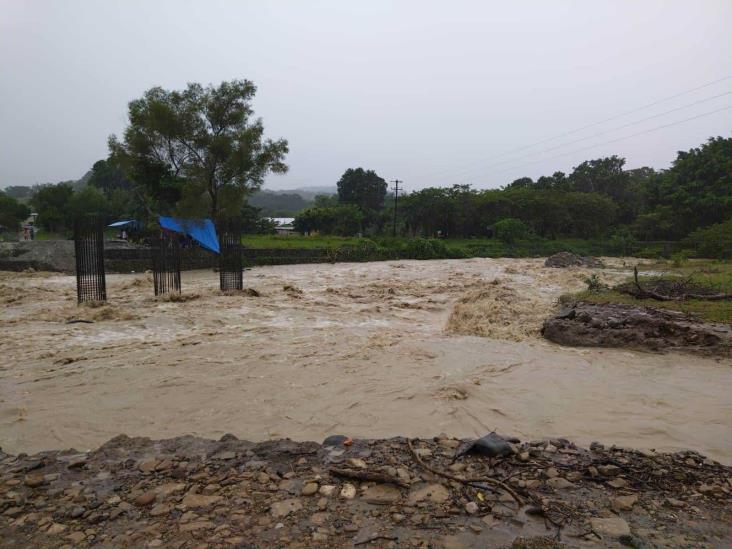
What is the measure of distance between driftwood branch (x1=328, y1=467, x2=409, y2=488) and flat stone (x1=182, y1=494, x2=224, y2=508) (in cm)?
81

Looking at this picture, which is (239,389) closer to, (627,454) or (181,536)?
(181,536)

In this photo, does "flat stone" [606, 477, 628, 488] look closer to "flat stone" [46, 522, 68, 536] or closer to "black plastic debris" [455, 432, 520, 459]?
"black plastic debris" [455, 432, 520, 459]

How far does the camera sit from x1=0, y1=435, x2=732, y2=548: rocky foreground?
2721 millimetres

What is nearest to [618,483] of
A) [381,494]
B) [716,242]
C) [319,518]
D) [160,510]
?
[381,494]

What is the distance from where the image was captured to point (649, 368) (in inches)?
296

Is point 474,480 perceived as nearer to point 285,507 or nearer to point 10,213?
point 285,507

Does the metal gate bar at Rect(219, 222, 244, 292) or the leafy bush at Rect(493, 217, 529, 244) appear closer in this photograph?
the metal gate bar at Rect(219, 222, 244, 292)

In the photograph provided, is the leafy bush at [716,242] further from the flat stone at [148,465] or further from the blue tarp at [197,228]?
the flat stone at [148,465]

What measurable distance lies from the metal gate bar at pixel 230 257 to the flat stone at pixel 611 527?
515 inches

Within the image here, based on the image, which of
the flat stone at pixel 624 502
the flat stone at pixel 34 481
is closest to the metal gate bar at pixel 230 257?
the flat stone at pixel 34 481

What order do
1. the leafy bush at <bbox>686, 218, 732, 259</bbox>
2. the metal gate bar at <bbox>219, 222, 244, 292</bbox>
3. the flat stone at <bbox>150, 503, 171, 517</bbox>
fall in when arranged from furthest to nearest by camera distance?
the leafy bush at <bbox>686, 218, 732, 259</bbox> < the metal gate bar at <bbox>219, 222, 244, 292</bbox> < the flat stone at <bbox>150, 503, 171, 517</bbox>

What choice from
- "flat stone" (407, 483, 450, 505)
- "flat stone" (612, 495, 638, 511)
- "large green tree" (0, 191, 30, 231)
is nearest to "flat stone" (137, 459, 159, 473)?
"flat stone" (407, 483, 450, 505)

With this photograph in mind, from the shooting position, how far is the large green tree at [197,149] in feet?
74.4

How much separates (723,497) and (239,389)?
5.12 metres
